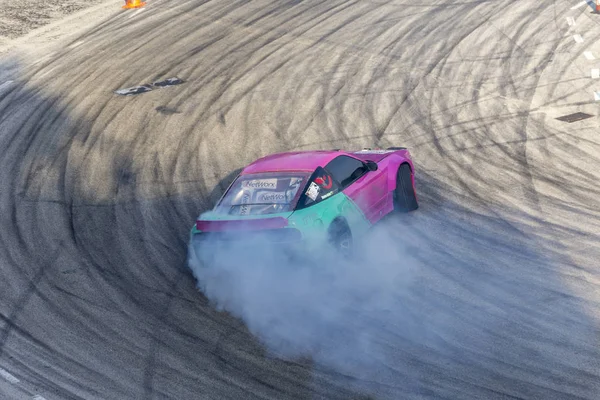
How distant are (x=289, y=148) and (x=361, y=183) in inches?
178

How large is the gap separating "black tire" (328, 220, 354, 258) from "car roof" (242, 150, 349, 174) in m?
0.91

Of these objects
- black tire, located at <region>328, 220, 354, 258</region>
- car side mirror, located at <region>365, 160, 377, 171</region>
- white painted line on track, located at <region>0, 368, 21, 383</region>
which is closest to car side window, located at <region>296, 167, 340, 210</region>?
black tire, located at <region>328, 220, 354, 258</region>

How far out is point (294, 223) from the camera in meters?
10.6

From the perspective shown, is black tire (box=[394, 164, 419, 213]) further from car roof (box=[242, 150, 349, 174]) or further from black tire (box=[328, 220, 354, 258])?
black tire (box=[328, 220, 354, 258])

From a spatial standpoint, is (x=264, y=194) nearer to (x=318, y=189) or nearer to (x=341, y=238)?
(x=318, y=189)

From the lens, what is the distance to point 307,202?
1109 cm

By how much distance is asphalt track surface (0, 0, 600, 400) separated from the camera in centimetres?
921

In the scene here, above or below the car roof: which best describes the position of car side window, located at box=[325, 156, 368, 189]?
below

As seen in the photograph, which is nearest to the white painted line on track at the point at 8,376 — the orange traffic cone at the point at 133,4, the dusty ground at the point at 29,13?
the dusty ground at the point at 29,13

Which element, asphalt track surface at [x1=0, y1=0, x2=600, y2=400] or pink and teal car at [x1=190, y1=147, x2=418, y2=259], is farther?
pink and teal car at [x1=190, y1=147, x2=418, y2=259]

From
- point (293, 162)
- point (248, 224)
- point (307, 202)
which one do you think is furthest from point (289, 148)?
point (248, 224)

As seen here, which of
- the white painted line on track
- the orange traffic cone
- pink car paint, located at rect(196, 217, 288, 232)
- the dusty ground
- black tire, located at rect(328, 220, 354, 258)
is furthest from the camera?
the orange traffic cone

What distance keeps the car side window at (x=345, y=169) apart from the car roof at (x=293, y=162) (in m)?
0.09

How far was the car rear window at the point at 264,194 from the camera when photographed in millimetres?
11211
